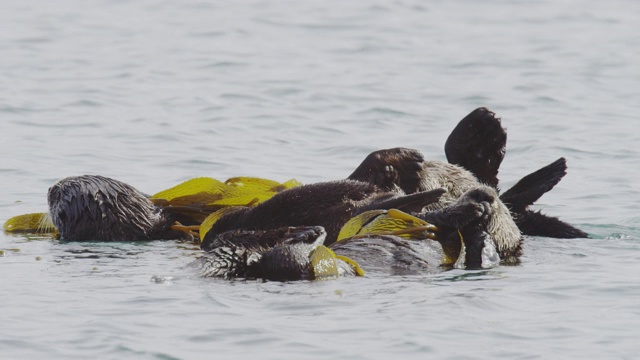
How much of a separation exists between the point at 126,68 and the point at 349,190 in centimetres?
826

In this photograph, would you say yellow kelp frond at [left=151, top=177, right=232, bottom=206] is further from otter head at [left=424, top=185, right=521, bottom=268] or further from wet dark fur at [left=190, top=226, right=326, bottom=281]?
otter head at [left=424, top=185, right=521, bottom=268]

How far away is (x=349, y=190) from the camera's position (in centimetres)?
574

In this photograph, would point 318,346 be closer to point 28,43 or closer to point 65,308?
point 65,308

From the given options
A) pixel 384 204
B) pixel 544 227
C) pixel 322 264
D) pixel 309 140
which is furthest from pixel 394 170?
pixel 309 140

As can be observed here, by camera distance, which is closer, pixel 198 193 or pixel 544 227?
pixel 544 227

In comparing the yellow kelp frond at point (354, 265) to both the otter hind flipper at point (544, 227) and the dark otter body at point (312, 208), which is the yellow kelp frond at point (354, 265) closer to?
the dark otter body at point (312, 208)

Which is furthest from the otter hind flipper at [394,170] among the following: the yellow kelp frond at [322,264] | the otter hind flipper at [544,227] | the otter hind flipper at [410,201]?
the yellow kelp frond at [322,264]

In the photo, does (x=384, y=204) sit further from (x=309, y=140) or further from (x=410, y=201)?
(x=309, y=140)

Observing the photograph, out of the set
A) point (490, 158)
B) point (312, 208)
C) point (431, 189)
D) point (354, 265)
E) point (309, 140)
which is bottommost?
point (354, 265)

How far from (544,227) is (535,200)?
157 millimetres

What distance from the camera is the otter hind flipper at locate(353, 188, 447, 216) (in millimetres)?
5480

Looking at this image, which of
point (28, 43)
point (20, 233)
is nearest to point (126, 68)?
point (28, 43)

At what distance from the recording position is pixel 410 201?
5.53m

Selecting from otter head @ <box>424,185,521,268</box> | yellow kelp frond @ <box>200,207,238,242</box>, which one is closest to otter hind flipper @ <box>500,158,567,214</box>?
otter head @ <box>424,185,521,268</box>
